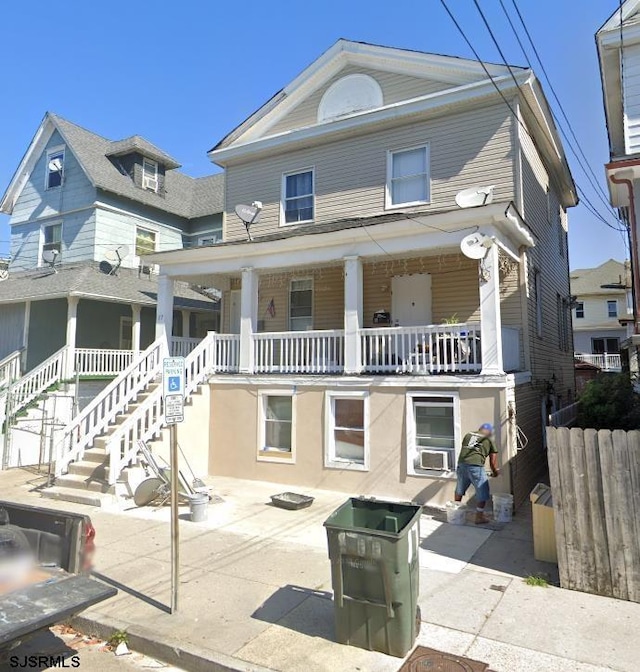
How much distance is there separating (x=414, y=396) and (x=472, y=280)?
372 centimetres

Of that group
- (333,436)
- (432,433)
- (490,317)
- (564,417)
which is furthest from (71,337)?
(564,417)

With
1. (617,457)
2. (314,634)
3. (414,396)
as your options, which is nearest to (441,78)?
(414,396)

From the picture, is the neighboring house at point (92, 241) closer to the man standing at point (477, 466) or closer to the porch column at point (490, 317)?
the porch column at point (490, 317)

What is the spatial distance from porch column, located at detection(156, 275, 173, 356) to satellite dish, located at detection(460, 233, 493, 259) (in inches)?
297

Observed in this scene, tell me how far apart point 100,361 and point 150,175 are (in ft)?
28.3

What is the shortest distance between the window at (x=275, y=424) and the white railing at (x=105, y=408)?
294 cm

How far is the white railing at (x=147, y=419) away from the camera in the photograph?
9477 millimetres

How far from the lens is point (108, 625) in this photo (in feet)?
15.8

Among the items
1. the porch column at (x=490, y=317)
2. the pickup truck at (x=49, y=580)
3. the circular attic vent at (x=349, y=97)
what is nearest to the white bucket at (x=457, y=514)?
the porch column at (x=490, y=317)

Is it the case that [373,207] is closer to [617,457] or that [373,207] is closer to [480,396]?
[480,396]

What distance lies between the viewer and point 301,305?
14148 mm

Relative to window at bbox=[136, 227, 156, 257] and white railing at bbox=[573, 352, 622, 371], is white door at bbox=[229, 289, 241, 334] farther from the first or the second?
white railing at bbox=[573, 352, 622, 371]

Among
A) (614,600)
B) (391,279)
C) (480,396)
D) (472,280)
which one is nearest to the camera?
(614,600)

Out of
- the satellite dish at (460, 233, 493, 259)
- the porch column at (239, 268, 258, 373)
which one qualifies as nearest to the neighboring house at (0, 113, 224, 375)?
the porch column at (239, 268, 258, 373)
